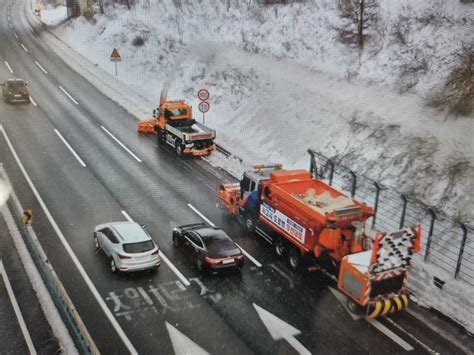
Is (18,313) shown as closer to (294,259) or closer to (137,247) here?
(137,247)

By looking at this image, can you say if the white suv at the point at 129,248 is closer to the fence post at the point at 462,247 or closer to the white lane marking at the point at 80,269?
the white lane marking at the point at 80,269

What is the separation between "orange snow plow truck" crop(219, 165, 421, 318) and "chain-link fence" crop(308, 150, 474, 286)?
2.58 metres

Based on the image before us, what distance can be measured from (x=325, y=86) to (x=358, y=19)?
623 cm

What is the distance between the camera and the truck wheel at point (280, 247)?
21344 mm

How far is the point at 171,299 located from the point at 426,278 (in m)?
9.56

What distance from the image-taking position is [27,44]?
61281 mm

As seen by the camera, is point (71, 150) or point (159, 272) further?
point (71, 150)

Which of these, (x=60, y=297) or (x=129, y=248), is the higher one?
(x=129, y=248)

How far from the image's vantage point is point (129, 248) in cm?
1939

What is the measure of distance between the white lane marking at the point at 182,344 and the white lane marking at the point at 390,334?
587cm

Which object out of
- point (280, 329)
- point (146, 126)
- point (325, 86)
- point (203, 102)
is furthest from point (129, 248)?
point (325, 86)

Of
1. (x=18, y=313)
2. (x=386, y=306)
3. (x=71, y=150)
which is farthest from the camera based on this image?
(x=71, y=150)

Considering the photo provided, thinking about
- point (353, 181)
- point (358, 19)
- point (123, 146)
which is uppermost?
point (358, 19)

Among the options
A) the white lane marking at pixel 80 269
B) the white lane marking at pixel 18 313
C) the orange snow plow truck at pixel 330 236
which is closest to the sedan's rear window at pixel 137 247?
the white lane marking at pixel 80 269
